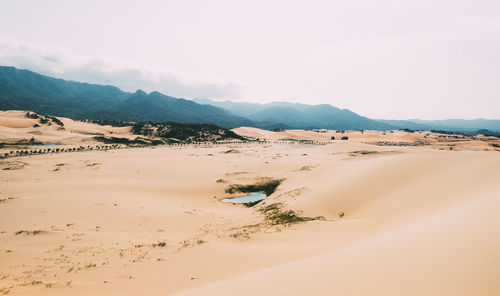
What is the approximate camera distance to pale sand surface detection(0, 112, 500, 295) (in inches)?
249

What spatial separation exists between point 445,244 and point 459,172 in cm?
1673

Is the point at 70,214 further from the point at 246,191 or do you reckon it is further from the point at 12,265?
the point at 246,191

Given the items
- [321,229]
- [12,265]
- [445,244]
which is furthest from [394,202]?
[12,265]

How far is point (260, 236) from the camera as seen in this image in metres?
14.2

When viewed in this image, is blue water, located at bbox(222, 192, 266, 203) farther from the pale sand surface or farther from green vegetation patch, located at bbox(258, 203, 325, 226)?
green vegetation patch, located at bbox(258, 203, 325, 226)

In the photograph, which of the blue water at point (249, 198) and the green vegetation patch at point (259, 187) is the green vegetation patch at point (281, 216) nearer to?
the blue water at point (249, 198)

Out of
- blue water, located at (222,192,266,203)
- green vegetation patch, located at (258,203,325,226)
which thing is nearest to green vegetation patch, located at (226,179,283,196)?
blue water, located at (222,192,266,203)

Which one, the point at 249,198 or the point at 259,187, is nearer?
the point at 249,198

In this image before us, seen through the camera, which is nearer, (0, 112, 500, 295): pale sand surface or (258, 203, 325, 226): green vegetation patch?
(0, 112, 500, 295): pale sand surface

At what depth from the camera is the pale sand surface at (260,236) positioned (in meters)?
6.32

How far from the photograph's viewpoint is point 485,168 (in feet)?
62.4

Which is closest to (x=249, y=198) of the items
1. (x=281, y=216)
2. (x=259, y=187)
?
(x=259, y=187)

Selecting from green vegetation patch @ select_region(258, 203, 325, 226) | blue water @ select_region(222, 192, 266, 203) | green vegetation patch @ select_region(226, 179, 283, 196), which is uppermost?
green vegetation patch @ select_region(258, 203, 325, 226)

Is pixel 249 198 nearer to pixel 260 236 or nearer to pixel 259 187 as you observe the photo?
pixel 259 187
